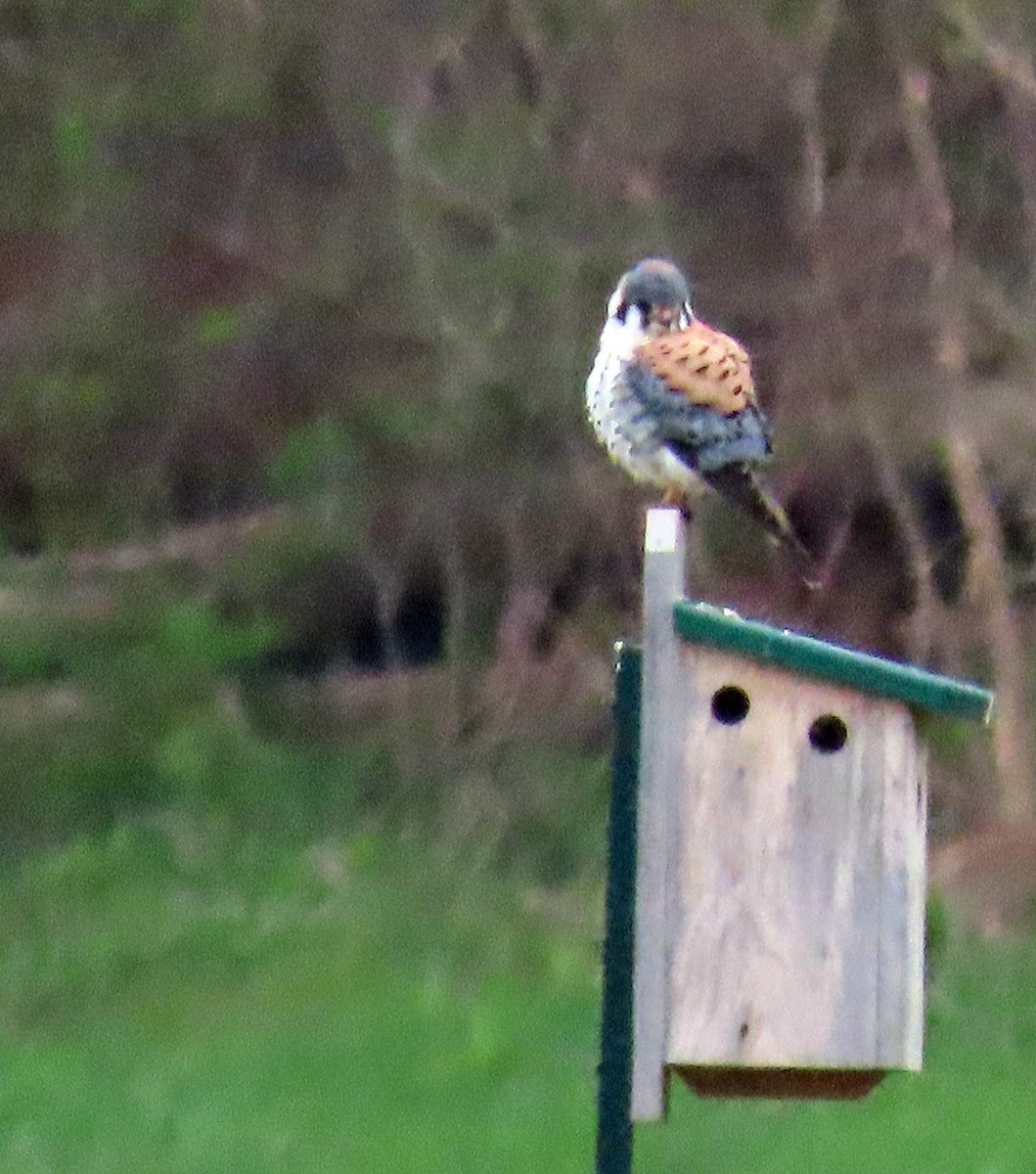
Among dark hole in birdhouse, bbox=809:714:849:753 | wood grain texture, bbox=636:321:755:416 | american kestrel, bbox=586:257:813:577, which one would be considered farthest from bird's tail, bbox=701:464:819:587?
dark hole in birdhouse, bbox=809:714:849:753

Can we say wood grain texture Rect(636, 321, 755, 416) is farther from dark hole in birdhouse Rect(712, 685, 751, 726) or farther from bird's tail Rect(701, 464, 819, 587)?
dark hole in birdhouse Rect(712, 685, 751, 726)

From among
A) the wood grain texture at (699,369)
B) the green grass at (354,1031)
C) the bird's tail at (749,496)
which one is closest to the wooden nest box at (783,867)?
the bird's tail at (749,496)

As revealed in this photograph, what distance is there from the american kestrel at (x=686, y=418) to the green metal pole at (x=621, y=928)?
90 centimetres

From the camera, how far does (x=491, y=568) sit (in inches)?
361

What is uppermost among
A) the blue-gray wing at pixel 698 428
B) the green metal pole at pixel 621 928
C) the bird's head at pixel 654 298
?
the bird's head at pixel 654 298

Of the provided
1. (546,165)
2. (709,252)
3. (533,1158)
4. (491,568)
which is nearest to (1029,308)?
(709,252)

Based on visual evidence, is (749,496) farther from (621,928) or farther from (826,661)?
(621,928)

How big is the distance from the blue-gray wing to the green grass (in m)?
2.09

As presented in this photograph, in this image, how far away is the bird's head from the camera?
438 cm

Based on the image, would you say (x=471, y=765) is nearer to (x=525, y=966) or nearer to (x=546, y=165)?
(x=525, y=966)

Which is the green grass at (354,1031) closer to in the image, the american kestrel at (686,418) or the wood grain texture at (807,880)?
the american kestrel at (686,418)

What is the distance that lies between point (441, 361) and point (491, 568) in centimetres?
96

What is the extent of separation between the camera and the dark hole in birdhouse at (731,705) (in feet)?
11.0

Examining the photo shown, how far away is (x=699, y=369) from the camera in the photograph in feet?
13.9
